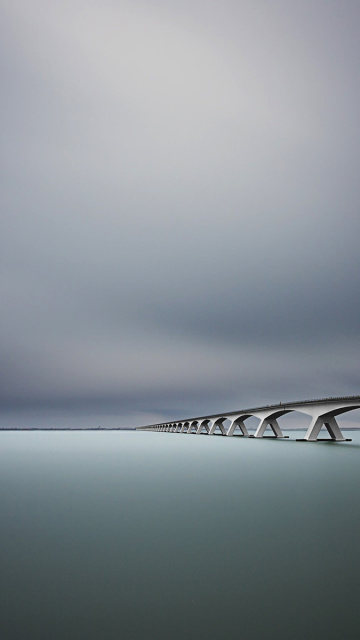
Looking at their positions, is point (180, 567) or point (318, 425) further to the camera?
point (318, 425)

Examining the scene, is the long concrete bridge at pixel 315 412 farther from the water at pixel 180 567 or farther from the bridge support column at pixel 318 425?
the water at pixel 180 567

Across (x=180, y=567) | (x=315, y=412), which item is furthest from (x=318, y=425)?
(x=180, y=567)

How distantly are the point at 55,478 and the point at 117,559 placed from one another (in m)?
13.7

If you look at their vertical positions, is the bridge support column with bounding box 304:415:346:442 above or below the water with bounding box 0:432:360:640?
above

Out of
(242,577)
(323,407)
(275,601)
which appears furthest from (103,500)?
(323,407)

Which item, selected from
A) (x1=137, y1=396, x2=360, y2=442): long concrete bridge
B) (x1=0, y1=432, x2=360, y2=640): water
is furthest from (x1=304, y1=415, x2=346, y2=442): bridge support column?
(x1=0, y1=432, x2=360, y2=640): water

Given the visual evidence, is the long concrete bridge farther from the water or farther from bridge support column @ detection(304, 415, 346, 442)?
the water

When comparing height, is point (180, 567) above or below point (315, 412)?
below

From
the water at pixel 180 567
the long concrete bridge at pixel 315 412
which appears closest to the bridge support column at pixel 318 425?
the long concrete bridge at pixel 315 412

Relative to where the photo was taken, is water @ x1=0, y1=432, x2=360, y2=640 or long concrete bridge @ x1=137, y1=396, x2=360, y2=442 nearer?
water @ x1=0, y1=432, x2=360, y2=640

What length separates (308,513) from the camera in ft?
34.9

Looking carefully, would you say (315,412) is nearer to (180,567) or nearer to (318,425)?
(318,425)

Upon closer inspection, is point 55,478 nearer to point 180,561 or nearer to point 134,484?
point 134,484

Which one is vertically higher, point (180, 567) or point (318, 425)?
point (318, 425)
